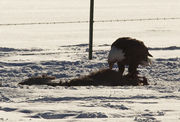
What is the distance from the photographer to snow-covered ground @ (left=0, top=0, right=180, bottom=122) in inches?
274

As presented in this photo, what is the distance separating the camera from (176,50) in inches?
580

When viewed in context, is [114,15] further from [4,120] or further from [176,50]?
[4,120]

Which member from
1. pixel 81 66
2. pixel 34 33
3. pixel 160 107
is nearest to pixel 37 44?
pixel 34 33

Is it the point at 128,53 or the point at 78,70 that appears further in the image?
the point at 78,70

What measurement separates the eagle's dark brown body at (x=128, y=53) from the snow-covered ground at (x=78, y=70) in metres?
0.46

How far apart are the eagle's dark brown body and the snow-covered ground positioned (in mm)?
460

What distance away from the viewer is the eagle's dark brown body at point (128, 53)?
31.3 ft

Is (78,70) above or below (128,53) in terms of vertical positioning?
below

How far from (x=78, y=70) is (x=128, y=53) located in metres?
2.12

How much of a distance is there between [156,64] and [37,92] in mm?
4226

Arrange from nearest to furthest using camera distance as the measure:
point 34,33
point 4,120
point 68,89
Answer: point 4,120 → point 68,89 → point 34,33

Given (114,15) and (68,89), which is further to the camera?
(114,15)

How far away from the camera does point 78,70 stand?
37.7ft

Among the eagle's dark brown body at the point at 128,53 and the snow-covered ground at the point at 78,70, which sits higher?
the eagle's dark brown body at the point at 128,53
